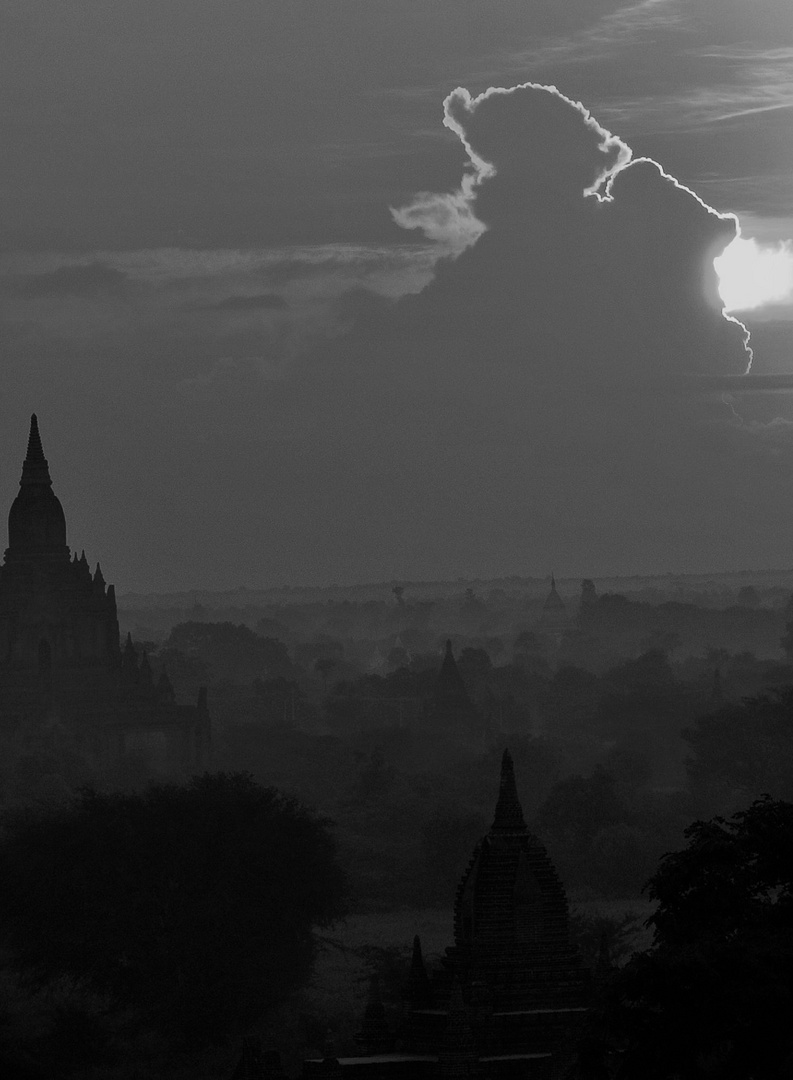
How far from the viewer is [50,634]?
11550cm

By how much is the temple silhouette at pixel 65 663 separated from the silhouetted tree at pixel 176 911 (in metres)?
46.2

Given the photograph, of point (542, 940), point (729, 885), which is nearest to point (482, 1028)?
point (542, 940)

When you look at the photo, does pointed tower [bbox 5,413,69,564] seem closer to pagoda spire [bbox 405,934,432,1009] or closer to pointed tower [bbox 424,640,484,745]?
pointed tower [bbox 424,640,484,745]

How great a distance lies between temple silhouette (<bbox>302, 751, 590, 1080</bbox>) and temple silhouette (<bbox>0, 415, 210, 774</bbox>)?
6547 centimetres

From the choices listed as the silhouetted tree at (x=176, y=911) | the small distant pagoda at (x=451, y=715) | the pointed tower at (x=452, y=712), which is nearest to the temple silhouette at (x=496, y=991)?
the silhouetted tree at (x=176, y=911)

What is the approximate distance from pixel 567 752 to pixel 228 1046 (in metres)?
59.5

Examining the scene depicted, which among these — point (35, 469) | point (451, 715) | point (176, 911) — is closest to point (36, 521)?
point (35, 469)

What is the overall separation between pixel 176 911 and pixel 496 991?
18.7 meters

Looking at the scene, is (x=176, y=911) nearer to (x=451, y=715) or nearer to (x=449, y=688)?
(x=451, y=715)

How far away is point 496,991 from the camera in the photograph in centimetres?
4525

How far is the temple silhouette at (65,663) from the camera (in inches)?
4461

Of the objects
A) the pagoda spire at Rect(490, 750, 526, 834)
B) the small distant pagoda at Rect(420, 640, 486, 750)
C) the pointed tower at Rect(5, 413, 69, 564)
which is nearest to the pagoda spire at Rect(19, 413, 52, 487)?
the pointed tower at Rect(5, 413, 69, 564)

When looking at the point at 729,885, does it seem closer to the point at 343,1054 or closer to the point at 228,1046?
the point at 343,1054

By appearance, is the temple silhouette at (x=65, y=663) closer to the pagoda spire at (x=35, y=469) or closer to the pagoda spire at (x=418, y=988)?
the pagoda spire at (x=35, y=469)
